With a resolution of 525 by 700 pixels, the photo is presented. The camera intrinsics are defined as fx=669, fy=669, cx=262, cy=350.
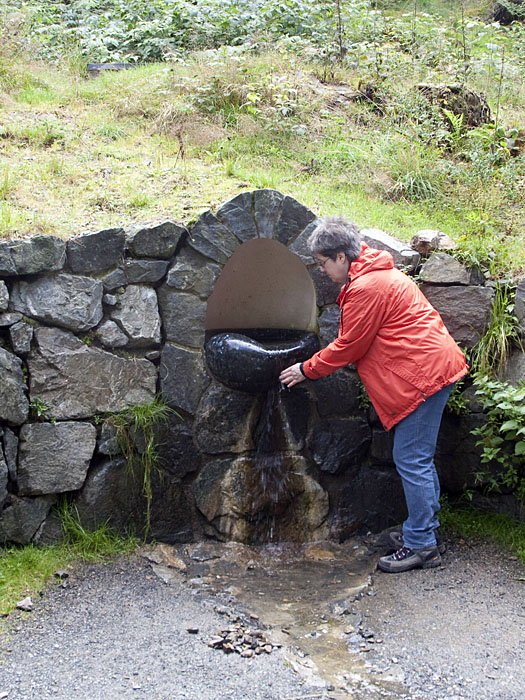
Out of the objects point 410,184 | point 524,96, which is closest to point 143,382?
point 410,184

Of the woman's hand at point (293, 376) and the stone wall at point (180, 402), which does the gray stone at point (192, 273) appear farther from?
the woman's hand at point (293, 376)

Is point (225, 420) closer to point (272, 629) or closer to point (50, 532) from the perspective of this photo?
point (50, 532)

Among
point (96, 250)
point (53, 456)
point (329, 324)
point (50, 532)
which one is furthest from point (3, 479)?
point (329, 324)

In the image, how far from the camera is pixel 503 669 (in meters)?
2.63

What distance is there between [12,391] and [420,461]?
7.24 feet

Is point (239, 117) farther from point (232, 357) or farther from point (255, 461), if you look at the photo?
point (255, 461)

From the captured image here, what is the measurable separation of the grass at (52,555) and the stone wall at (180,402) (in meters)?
0.07

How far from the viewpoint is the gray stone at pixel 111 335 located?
3.82m

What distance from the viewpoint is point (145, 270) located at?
388 centimetres

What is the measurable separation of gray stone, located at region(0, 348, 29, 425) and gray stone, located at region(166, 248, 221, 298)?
38.5 inches

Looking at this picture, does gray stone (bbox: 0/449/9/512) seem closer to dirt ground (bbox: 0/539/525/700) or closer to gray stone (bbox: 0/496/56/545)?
gray stone (bbox: 0/496/56/545)

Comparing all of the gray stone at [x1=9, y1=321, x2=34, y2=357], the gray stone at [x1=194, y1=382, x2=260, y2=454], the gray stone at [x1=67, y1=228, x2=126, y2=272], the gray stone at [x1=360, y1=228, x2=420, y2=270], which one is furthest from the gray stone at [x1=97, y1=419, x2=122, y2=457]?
the gray stone at [x1=360, y1=228, x2=420, y2=270]

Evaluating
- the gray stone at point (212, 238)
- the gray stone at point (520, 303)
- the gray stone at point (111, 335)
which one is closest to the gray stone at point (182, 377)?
the gray stone at point (111, 335)

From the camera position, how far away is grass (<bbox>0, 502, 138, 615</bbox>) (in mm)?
3252
